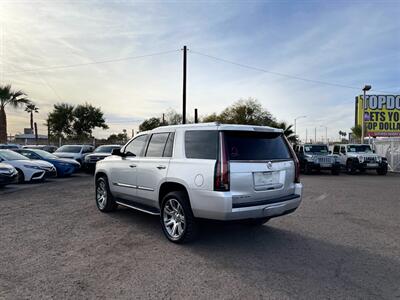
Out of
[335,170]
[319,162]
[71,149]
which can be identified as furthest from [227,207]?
[71,149]

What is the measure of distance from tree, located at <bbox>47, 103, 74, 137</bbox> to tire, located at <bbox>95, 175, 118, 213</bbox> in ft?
123

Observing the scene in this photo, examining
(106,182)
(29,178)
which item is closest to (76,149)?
(29,178)

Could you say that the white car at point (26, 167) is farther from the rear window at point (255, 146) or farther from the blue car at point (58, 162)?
the rear window at point (255, 146)

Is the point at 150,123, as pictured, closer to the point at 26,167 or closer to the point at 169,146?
the point at 26,167

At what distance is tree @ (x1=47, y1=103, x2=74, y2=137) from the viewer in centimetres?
4150

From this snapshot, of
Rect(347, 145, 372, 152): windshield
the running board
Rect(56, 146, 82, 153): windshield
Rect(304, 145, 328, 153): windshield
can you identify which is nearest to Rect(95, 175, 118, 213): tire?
the running board

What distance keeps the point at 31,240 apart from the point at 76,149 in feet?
47.7

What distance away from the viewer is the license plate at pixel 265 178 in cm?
465

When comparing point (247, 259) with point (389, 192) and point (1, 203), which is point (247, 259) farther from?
point (389, 192)

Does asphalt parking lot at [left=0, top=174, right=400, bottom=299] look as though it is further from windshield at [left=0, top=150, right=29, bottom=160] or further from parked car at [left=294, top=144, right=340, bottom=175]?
parked car at [left=294, top=144, right=340, bottom=175]

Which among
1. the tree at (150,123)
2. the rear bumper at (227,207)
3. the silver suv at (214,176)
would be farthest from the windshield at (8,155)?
the tree at (150,123)

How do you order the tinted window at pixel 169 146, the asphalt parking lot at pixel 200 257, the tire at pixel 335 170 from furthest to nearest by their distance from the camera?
the tire at pixel 335 170 → the tinted window at pixel 169 146 → the asphalt parking lot at pixel 200 257

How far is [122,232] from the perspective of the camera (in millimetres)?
5855

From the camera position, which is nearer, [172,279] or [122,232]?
[172,279]
